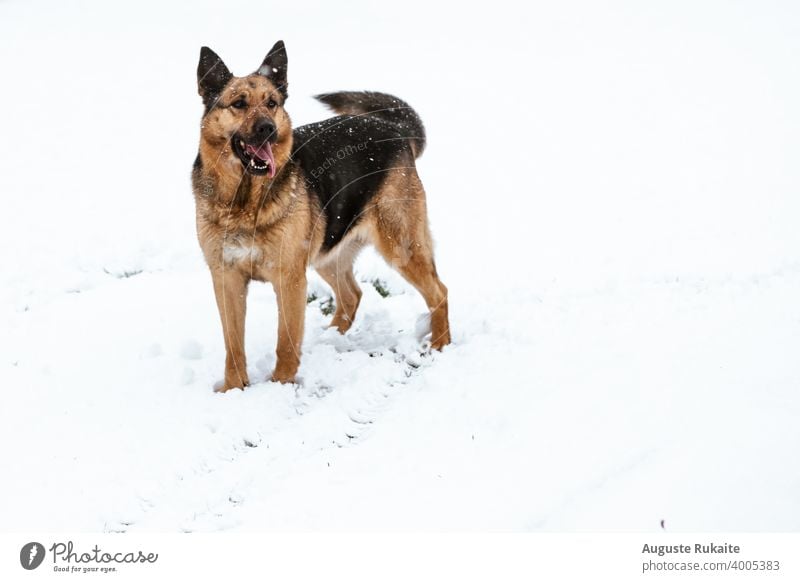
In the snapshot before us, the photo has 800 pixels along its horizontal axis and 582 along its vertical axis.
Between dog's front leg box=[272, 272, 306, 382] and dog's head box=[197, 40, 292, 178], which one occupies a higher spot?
dog's head box=[197, 40, 292, 178]

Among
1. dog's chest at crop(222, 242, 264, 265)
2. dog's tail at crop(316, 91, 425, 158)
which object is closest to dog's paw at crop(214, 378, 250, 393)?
dog's chest at crop(222, 242, 264, 265)

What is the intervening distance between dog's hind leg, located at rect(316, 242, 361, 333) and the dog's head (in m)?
1.62

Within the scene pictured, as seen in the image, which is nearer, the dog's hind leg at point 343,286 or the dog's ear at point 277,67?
the dog's ear at point 277,67

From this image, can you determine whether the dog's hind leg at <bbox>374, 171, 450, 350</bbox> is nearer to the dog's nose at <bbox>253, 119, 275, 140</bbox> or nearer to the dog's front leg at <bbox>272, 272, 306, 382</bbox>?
the dog's front leg at <bbox>272, 272, 306, 382</bbox>

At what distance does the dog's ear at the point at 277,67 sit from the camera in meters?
5.00

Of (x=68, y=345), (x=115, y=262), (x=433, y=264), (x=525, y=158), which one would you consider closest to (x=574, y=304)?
(x=433, y=264)

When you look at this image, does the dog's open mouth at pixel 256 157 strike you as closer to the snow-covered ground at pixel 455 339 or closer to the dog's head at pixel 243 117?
the dog's head at pixel 243 117

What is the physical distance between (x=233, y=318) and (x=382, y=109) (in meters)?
2.40

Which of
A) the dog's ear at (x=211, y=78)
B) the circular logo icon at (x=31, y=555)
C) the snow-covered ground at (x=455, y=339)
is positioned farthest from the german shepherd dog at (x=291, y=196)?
the circular logo icon at (x=31, y=555)

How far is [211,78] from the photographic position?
4820 mm

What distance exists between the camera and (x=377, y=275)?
7812 millimetres

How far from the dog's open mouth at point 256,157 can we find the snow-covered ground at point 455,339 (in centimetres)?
161

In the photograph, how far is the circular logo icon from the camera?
328 centimetres

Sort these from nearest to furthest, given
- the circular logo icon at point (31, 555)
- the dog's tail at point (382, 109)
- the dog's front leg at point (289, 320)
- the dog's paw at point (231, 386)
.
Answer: the circular logo icon at point (31, 555)
the dog's front leg at point (289, 320)
the dog's paw at point (231, 386)
the dog's tail at point (382, 109)
